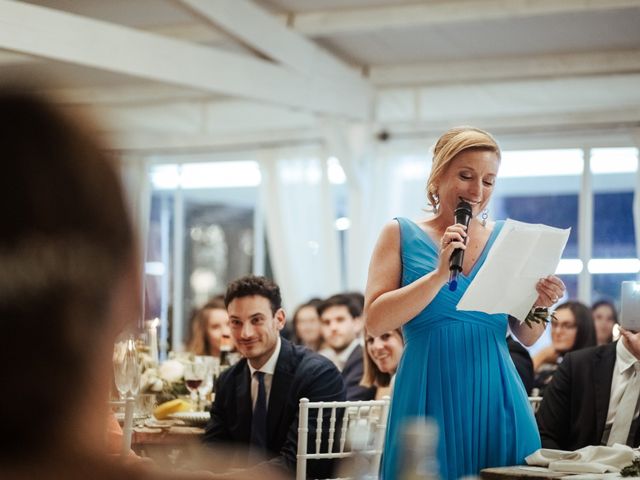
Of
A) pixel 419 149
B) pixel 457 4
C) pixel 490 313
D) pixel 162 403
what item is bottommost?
pixel 162 403

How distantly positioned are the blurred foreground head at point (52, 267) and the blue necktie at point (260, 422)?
3.56 meters

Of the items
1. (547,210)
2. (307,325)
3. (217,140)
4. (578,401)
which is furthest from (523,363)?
(217,140)

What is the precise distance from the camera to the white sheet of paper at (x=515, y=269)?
9.28ft

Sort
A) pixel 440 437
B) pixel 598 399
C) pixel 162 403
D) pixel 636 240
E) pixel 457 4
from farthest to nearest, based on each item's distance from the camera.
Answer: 1. pixel 636 240
2. pixel 457 4
3. pixel 162 403
4. pixel 598 399
5. pixel 440 437

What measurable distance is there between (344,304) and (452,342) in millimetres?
4327

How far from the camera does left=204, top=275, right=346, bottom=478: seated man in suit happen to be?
4.20 meters

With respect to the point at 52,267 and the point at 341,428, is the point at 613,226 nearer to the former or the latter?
the point at 341,428

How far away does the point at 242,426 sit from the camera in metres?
4.30

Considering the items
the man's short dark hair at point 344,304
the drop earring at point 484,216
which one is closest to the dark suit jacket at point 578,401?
the drop earring at point 484,216

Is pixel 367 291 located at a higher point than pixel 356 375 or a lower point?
higher

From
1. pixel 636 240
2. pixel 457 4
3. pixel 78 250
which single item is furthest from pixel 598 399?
pixel 636 240

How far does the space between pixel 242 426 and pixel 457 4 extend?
5115mm

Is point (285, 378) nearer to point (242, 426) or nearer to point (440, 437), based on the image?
point (242, 426)

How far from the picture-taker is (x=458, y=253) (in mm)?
2730
